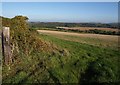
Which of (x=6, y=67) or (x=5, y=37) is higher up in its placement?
(x=5, y=37)

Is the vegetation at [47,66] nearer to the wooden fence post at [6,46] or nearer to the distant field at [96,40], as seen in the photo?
the wooden fence post at [6,46]

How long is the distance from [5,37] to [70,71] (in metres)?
3.23

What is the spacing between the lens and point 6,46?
9781 mm

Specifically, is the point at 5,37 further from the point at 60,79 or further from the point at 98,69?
the point at 98,69

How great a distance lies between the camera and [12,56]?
993cm

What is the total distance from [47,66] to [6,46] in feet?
6.82

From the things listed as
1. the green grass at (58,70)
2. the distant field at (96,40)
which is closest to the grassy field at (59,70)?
the green grass at (58,70)

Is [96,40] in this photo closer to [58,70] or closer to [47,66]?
[47,66]

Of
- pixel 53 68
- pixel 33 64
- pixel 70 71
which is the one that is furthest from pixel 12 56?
pixel 70 71

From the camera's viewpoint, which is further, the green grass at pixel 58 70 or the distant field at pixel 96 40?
the distant field at pixel 96 40

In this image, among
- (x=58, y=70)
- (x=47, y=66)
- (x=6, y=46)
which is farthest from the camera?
(x=6, y=46)

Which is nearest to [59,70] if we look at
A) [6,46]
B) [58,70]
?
[58,70]

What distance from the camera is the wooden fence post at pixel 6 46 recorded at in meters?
9.66

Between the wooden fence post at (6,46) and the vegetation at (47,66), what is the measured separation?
0.88 ft
